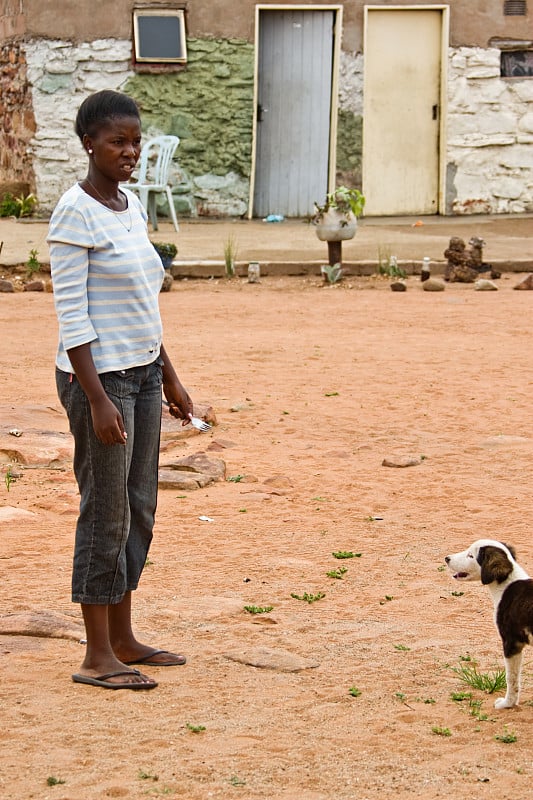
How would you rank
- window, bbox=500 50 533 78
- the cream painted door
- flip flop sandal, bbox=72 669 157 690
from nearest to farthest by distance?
1. flip flop sandal, bbox=72 669 157 690
2. the cream painted door
3. window, bbox=500 50 533 78

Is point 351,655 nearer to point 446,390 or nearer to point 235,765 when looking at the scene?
point 235,765

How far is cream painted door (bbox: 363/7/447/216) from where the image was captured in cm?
1752

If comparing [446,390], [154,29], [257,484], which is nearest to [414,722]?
[257,484]

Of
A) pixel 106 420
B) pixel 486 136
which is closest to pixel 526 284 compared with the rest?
pixel 486 136

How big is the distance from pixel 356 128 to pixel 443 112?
133 cm

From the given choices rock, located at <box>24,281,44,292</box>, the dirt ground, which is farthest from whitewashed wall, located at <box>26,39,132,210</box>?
the dirt ground

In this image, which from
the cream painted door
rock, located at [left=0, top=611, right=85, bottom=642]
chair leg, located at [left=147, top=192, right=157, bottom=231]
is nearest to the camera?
rock, located at [left=0, top=611, right=85, bottom=642]

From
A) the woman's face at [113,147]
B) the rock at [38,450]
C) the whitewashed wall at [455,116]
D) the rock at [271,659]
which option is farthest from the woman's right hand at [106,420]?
the whitewashed wall at [455,116]

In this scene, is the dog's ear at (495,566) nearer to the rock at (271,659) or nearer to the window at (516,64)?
the rock at (271,659)

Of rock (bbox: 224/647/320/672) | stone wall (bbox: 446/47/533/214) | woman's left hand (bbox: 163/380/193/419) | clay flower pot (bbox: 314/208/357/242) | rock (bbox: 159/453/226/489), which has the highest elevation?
stone wall (bbox: 446/47/533/214)

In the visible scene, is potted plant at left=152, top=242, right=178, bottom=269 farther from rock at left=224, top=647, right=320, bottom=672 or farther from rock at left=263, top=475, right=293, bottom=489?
rock at left=224, top=647, right=320, bottom=672

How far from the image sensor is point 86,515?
12.3ft

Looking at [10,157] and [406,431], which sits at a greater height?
[10,157]

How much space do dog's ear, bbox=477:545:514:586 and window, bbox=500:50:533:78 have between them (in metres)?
15.2
